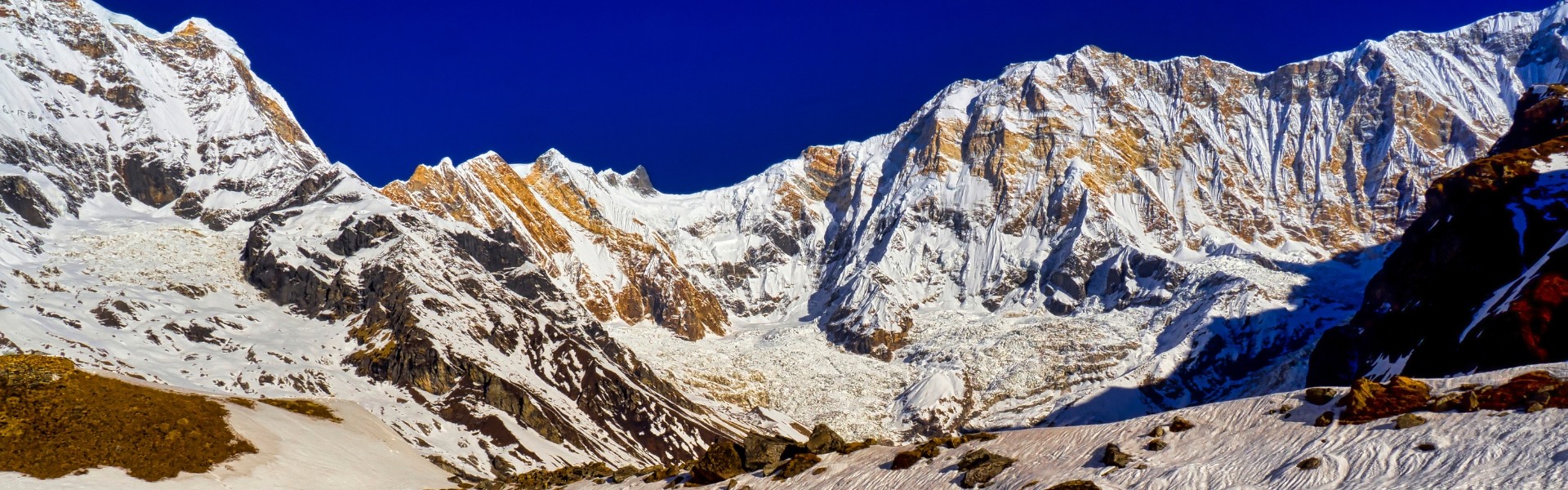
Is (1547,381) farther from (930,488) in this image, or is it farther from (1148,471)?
(930,488)

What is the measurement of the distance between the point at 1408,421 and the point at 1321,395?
398 cm

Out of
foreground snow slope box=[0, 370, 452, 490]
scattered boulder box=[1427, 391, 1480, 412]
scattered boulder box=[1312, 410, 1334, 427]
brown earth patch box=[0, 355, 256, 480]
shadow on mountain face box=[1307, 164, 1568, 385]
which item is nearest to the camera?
scattered boulder box=[1427, 391, 1480, 412]

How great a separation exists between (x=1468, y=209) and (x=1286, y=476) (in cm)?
10929

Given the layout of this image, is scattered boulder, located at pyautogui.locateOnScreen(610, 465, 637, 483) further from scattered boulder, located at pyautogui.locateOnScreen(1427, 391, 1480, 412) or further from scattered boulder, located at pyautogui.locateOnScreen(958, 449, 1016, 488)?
scattered boulder, located at pyautogui.locateOnScreen(1427, 391, 1480, 412)

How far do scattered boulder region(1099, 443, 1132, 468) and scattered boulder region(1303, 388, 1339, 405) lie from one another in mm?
6589

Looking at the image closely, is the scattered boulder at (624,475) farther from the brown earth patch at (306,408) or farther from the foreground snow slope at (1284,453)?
the brown earth patch at (306,408)

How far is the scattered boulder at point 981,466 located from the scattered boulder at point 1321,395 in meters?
10.9

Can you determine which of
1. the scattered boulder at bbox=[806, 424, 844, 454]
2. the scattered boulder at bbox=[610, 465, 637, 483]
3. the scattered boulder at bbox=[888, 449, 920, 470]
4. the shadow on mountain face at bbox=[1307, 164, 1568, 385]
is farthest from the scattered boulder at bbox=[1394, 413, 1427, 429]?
the shadow on mountain face at bbox=[1307, 164, 1568, 385]

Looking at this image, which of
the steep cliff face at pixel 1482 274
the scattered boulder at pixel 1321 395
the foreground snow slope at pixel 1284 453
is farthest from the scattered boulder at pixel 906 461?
the steep cliff face at pixel 1482 274

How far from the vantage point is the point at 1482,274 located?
110 meters

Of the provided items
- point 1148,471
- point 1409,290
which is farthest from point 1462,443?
point 1409,290

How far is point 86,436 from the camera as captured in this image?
2601 inches

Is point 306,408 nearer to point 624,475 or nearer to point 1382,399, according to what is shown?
point 624,475

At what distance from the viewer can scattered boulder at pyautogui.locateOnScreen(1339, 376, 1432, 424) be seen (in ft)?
114
